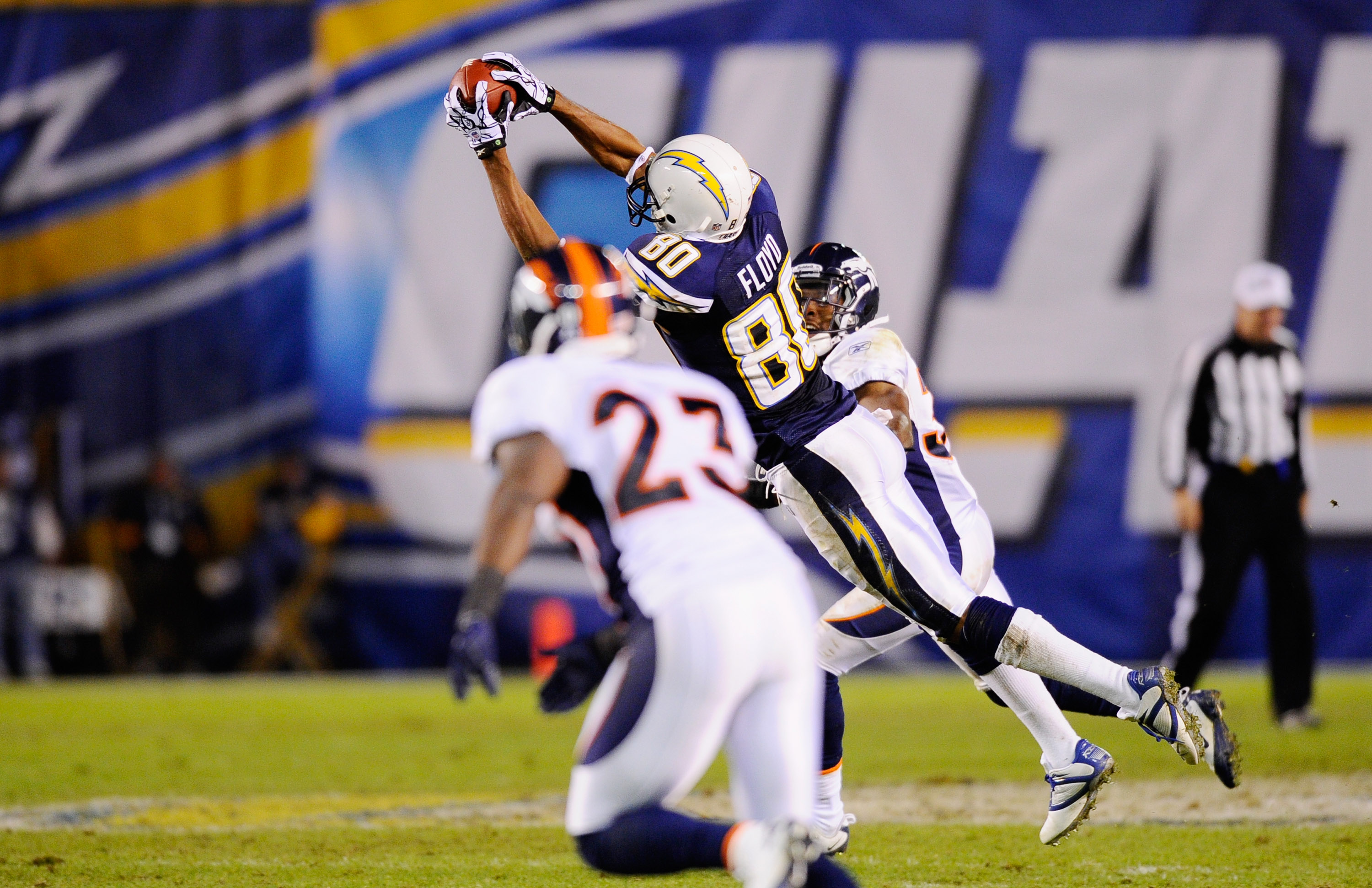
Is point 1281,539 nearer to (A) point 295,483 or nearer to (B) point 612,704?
(B) point 612,704

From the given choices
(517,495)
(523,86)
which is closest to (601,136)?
(523,86)

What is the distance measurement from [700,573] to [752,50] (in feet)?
30.5

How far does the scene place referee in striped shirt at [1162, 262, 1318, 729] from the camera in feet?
24.8

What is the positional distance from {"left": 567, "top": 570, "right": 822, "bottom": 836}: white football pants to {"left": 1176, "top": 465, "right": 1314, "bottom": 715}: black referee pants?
506 cm

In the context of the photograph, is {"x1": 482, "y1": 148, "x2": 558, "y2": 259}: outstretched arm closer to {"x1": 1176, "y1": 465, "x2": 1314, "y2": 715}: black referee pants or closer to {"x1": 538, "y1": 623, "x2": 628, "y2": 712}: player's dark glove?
{"x1": 538, "y1": 623, "x2": 628, "y2": 712}: player's dark glove

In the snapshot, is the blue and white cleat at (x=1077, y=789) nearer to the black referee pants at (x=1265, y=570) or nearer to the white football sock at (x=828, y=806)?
the white football sock at (x=828, y=806)

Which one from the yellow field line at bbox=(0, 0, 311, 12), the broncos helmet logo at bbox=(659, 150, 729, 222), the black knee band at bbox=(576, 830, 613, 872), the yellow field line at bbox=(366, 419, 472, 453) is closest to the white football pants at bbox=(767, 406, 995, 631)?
the broncos helmet logo at bbox=(659, 150, 729, 222)

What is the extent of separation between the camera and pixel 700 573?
2.91 m

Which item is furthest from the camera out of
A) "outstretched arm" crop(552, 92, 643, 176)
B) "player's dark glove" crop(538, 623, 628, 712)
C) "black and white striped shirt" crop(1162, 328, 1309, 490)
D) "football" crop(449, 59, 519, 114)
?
"black and white striped shirt" crop(1162, 328, 1309, 490)

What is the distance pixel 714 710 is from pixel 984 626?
153cm

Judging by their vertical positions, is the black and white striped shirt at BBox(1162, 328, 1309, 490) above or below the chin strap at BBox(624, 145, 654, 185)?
below

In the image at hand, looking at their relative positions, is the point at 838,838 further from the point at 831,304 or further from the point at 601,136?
the point at 601,136

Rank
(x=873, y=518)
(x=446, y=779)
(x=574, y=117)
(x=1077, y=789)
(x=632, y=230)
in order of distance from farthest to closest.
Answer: (x=632, y=230), (x=446, y=779), (x=574, y=117), (x=1077, y=789), (x=873, y=518)

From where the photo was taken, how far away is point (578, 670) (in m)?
3.07
